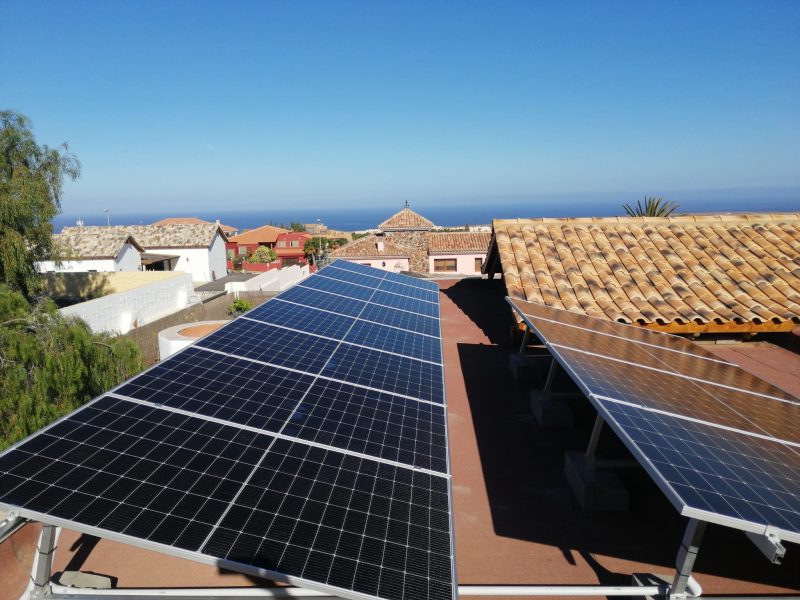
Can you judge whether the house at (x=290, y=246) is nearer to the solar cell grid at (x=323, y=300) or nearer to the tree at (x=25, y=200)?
the tree at (x=25, y=200)

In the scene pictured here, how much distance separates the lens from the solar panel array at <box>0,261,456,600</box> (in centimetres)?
330

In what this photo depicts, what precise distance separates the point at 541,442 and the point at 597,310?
3946 mm

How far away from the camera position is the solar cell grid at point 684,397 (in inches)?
211

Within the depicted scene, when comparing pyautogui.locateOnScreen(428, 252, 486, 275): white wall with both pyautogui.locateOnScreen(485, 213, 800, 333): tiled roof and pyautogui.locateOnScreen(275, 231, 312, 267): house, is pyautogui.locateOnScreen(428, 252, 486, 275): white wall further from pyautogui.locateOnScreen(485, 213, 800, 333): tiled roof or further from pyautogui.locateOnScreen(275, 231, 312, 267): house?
pyautogui.locateOnScreen(485, 213, 800, 333): tiled roof

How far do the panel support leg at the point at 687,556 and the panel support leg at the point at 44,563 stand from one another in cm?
544

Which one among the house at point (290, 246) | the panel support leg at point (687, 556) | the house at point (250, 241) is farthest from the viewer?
the house at point (250, 241)

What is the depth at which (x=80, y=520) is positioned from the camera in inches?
123

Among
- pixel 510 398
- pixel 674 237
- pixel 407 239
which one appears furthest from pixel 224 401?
pixel 407 239

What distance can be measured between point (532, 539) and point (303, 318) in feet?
18.3

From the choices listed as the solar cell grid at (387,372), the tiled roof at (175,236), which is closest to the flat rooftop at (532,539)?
the solar cell grid at (387,372)

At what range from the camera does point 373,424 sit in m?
5.59

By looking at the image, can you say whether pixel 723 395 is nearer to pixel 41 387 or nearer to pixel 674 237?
pixel 674 237

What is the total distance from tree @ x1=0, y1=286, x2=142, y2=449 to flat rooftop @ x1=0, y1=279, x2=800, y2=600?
4.76 metres

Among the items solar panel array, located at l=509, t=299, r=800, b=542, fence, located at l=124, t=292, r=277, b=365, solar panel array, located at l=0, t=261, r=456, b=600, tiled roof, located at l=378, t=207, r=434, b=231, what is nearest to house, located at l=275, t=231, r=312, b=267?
tiled roof, located at l=378, t=207, r=434, b=231
